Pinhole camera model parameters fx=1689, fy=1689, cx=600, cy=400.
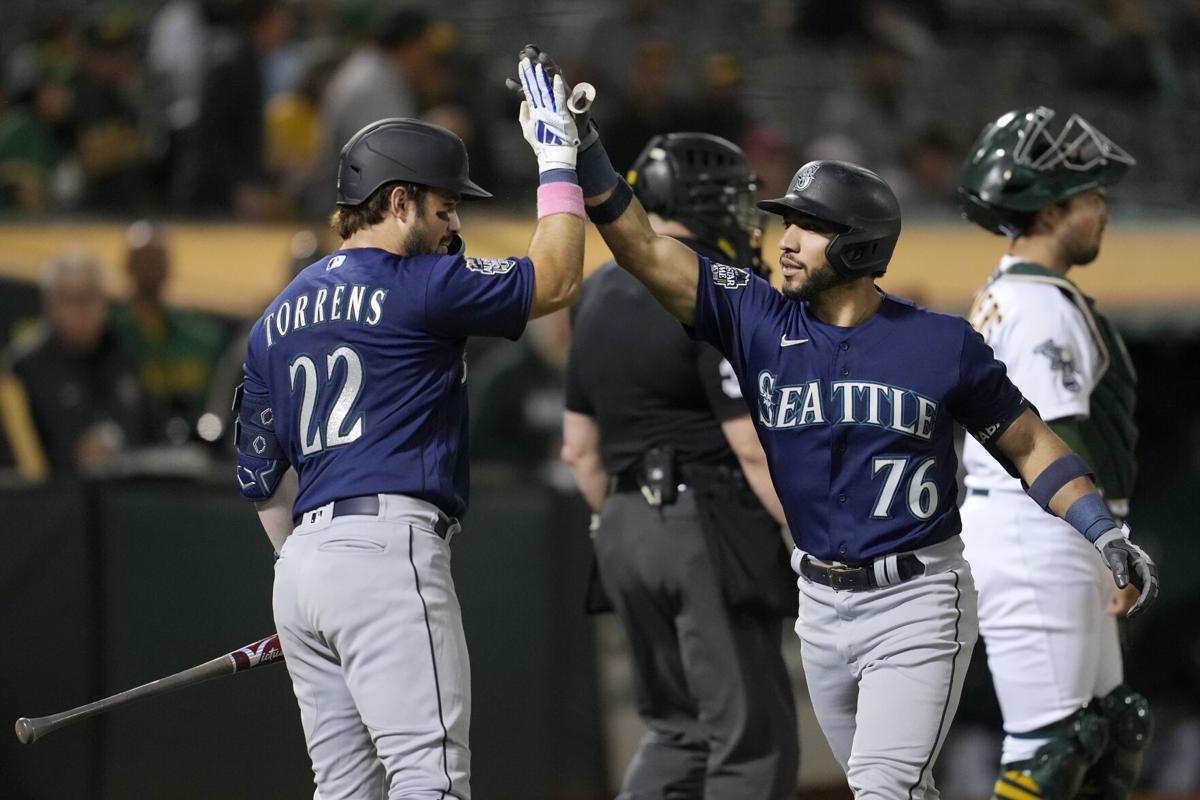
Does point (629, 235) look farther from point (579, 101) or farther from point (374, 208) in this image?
point (374, 208)

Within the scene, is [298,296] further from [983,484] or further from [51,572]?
[51,572]

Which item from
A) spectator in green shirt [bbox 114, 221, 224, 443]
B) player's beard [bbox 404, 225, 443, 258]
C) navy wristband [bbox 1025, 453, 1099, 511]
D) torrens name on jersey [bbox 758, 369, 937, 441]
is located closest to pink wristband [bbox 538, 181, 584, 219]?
player's beard [bbox 404, 225, 443, 258]

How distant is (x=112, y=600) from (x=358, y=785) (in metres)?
2.68

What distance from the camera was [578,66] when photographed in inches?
407

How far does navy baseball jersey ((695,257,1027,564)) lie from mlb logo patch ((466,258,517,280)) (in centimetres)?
50

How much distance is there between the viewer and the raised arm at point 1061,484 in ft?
12.8

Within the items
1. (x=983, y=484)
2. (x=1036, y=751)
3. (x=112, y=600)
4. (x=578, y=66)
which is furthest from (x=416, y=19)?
(x=1036, y=751)

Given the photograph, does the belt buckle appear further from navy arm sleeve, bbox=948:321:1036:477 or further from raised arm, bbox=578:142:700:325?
raised arm, bbox=578:142:700:325

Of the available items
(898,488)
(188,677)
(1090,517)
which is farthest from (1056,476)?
(188,677)

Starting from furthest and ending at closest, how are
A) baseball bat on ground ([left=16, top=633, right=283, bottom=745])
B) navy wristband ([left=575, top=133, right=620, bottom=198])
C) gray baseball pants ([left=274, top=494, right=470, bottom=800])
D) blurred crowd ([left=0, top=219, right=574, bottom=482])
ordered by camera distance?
blurred crowd ([left=0, top=219, right=574, bottom=482]) < baseball bat on ground ([left=16, top=633, right=283, bottom=745]) < navy wristband ([left=575, top=133, right=620, bottom=198]) < gray baseball pants ([left=274, top=494, right=470, bottom=800])

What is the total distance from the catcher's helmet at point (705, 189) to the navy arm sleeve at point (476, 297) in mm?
1279

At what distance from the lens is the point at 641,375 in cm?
492

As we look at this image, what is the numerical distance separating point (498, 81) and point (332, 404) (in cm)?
790

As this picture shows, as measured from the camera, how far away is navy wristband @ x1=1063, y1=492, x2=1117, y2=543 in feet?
12.9
